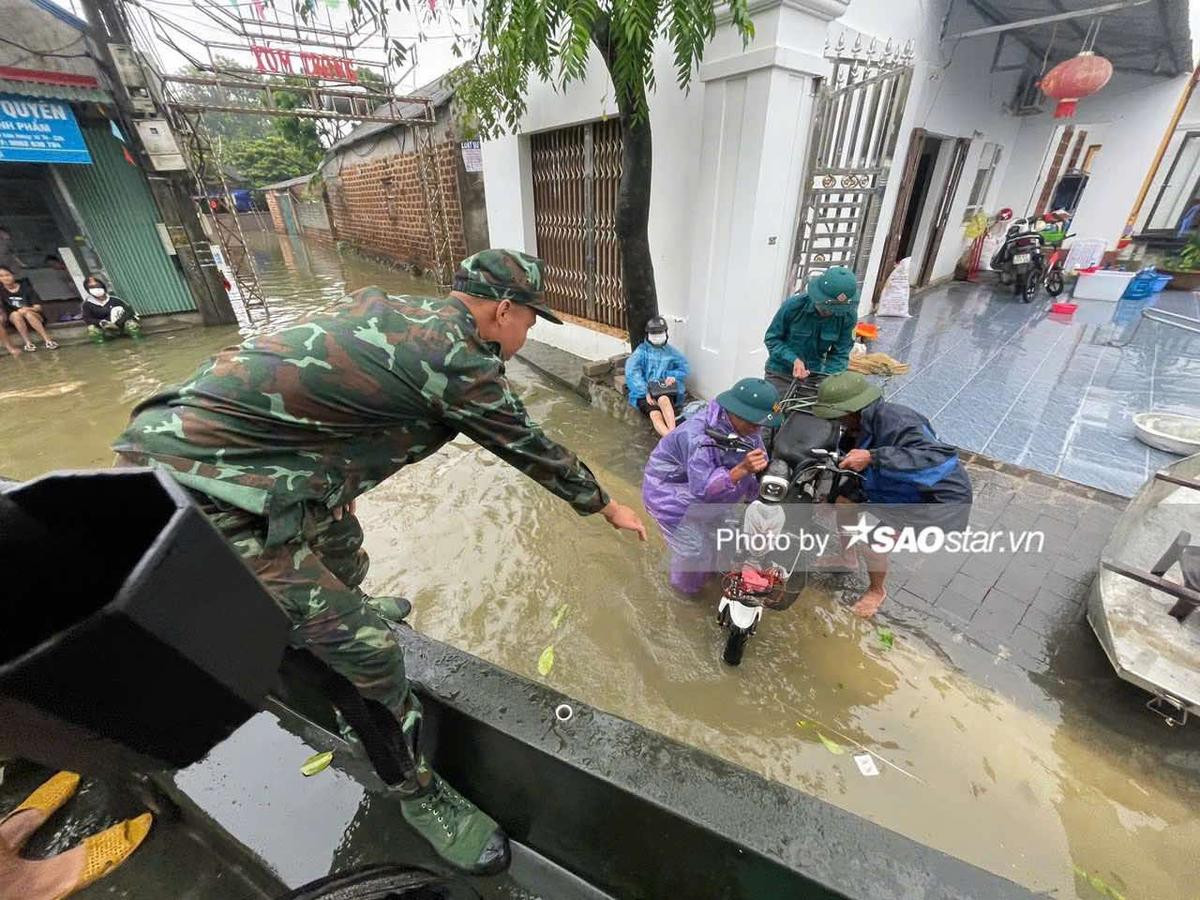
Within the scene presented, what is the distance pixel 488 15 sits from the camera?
3689 millimetres

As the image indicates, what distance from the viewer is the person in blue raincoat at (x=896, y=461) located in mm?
2438

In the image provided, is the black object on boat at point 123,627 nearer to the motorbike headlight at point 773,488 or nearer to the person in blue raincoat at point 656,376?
the motorbike headlight at point 773,488

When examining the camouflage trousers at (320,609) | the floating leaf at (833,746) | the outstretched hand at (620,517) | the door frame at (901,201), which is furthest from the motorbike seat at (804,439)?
the door frame at (901,201)

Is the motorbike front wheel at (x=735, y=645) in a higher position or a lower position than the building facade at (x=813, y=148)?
lower

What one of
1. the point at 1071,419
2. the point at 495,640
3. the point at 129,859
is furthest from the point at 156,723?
the point at 1071,419

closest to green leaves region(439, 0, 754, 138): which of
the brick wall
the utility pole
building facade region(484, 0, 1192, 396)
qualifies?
building facade region(484, 0, 1192, 396)

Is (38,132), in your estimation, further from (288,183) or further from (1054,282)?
(288,183)

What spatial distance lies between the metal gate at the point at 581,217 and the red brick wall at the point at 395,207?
451cm

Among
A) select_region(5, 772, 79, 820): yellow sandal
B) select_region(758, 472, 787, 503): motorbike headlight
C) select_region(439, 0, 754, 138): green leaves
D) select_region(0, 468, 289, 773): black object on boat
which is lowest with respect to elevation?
select_region(5, 772, 79, 820): yellow sandal

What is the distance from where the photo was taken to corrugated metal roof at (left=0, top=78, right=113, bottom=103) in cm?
629

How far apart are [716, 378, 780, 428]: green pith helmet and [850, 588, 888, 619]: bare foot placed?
1.31 metres

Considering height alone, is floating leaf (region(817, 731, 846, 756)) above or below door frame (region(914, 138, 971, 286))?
below

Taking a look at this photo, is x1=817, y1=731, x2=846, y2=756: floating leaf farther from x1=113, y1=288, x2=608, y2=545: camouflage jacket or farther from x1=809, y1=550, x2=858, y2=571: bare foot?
x1=113, y1=288, x2=608, y2=545: camouflage jacket

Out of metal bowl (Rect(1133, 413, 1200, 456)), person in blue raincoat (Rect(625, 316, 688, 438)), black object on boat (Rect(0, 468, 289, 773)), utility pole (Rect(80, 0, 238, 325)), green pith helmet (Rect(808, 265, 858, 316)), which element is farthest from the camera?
utility pole (Rect(80, 0, 238, 325))
